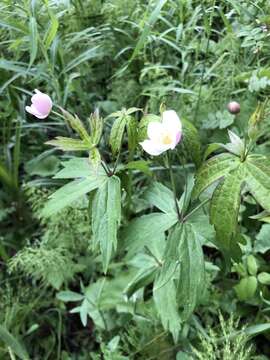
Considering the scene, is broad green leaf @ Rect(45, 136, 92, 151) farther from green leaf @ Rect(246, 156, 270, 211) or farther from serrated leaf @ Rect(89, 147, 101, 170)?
green leaf @ Rect(246, 156, 270, 211)

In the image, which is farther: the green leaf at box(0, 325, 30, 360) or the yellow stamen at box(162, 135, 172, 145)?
the green leaf at box(0, 325, 30, 360)

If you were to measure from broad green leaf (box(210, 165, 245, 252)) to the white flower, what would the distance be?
4.1 inches

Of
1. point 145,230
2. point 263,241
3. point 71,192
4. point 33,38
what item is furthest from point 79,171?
point 263,241

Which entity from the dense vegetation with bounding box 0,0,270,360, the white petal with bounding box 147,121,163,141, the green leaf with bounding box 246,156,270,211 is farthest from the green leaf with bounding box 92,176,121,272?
the green leaf with bounding box 246,156,270,211

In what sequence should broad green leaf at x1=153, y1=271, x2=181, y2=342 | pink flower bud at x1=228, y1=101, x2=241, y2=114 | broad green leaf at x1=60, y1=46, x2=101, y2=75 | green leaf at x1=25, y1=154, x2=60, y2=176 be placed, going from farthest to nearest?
green leaf at x1=25, y1=154, x2=60, y2=176 → broad green leaf at x1=60, y1=46, x2=101, y2=75 → pink flower bud at x1=228, y1=101, x2=241, y2=114 → broad green leaf at x1=153, y1=271, x2=181, y2=342

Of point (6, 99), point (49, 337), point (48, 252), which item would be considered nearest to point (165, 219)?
point (48, 252)

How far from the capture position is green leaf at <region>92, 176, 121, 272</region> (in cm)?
87

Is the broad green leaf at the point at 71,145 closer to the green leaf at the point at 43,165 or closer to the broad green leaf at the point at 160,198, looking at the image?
the broad green leaf at the point at 160,198

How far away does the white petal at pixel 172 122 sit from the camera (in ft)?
2.74

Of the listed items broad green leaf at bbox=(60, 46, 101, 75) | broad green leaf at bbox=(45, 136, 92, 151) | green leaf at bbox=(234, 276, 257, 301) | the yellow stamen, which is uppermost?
the yellow stamen

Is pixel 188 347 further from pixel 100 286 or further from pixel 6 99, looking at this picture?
pixel 6 99

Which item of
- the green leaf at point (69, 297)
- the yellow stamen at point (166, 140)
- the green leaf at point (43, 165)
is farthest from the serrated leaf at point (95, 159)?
the green leaf at point (43, 165)

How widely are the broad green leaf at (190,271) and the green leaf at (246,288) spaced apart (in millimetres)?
291

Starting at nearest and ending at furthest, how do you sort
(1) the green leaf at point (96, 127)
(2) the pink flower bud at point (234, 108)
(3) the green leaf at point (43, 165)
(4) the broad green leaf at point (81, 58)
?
(1) the green leaf at point (96, 127) → (2) the pink flower bud at point (234, 108) → (4) the broad green leaf at point (81, 58) → (3) the green leaf at point (43, 165)
